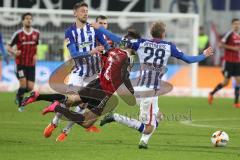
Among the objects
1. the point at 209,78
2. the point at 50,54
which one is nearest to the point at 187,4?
the point at 209,78

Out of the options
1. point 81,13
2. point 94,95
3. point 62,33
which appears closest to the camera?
point 94,95

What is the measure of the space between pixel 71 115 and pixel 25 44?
707 cm

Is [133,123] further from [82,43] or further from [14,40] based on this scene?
[14,40]

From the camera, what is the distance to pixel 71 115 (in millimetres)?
12594

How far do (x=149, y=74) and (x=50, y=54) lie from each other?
12461 mm

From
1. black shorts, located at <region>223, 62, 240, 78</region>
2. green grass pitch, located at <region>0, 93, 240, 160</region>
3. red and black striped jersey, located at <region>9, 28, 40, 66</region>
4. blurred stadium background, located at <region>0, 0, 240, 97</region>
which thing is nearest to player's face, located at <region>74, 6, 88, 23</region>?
green grass pitch, located at <region>0, 93, 240, 160</region>

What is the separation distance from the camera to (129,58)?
14.1 m

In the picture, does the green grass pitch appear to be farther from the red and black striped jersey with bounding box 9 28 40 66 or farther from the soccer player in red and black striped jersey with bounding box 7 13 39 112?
the red and black striped jersey with bounding box 9 28 40 66

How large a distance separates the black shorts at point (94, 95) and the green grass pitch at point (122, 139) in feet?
1.77

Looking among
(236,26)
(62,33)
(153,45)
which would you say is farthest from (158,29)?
(62,33)

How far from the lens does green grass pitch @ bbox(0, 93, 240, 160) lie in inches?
436

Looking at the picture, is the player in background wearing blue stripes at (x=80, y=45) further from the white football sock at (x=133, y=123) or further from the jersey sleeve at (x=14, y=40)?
the jersey sleeve at (x=14, y=40)

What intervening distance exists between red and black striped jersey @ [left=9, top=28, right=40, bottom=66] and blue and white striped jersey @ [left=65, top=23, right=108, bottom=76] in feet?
18.2

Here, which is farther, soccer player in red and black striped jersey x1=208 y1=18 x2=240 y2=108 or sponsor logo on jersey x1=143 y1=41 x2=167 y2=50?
soccer player in red and black striped jersey x1=208 y1=18 x2=240 y2=108
